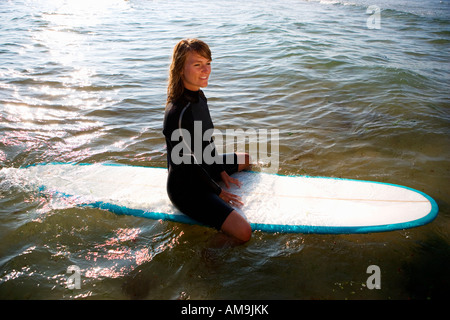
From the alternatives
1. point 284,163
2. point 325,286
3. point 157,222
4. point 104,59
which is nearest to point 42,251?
point 157,222

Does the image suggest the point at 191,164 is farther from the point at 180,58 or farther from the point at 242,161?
the point at 242,161

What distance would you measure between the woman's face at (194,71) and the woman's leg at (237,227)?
3.64 ft

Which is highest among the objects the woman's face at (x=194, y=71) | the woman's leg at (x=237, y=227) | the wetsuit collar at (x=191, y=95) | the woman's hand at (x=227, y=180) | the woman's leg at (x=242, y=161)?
the woman's face at (x=194, y=71)

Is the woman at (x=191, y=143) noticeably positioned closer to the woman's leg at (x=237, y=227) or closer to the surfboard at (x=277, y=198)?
the woman's leg at (x=237, y=227)

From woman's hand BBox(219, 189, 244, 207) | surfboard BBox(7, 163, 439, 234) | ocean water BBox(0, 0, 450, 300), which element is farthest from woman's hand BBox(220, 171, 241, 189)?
ocean water BBox(0, 0, 450, 300)

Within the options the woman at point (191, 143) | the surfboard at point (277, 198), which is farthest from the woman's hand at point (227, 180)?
the woman at point (191, 143)

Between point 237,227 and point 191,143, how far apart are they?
2.55 feet

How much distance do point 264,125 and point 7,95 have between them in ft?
15.3

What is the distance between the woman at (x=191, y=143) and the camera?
2.73m

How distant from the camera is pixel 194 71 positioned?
109 inches

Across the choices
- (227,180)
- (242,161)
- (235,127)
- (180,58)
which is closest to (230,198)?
(227,180)

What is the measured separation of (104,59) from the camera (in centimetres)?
880

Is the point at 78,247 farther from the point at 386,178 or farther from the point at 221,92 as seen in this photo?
the point at 221,92

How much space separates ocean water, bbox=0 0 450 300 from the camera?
2.54 m
